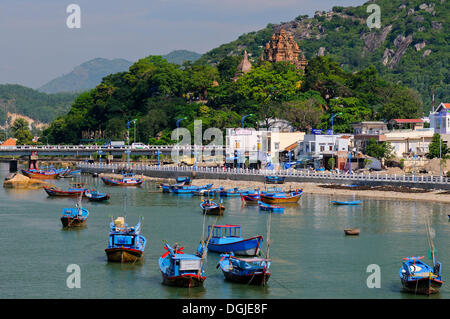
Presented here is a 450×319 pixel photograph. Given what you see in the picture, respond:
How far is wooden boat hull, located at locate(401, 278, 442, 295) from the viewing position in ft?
148

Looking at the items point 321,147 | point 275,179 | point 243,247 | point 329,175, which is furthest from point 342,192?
point 243,247

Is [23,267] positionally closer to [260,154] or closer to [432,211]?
[432,211]

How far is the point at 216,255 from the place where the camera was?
5581 cm

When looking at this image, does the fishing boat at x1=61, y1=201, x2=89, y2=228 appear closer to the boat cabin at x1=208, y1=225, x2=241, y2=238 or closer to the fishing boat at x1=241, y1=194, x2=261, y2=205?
the boat cabin at x1=208, y1=225, x2=241, y2=238

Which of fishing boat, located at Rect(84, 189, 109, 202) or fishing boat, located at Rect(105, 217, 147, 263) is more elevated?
fishing boat, located at Rect(84, 189, 109, 202)

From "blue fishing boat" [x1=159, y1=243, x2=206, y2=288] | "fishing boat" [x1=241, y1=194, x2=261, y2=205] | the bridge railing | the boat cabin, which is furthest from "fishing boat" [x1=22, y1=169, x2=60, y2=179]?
"blue fishing boat" [x1=159, y1=243, x2=206, y2=288]

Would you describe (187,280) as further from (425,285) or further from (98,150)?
(98,150)

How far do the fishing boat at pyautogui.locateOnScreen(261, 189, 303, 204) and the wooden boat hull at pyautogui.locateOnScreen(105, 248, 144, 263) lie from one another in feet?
112

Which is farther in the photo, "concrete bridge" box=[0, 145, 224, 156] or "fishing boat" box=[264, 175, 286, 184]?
"concrete bridge" box=[0, 145, 224, 156]

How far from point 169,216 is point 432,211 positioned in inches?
1101

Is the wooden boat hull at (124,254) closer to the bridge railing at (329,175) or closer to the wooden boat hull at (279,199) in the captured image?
the wooden boat hull at (279,199)

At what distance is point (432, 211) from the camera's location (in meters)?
79.9

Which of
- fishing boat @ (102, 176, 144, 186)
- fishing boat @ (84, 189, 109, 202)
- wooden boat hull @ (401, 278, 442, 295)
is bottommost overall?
wooden boat hull @ (401, 278, 442, 295)
